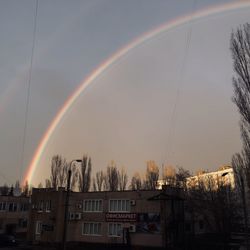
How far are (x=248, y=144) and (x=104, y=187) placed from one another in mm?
53336

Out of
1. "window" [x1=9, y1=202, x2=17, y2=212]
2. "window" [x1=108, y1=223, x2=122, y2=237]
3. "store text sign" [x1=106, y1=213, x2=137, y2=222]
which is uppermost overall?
"window" [x1=9, y1=202, x2=17, y2=212]

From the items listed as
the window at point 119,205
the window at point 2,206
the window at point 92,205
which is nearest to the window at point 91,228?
the window at point 92,205

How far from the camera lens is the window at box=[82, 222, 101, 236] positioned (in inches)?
1768

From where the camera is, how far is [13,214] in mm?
67750

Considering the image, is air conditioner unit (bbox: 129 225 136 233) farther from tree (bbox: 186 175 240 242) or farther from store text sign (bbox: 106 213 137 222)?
tree (bbox: 186 175 240 242)

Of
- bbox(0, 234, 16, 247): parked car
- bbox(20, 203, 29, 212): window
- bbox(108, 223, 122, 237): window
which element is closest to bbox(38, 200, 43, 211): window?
bbox(0, 234, 16, 247): parked car

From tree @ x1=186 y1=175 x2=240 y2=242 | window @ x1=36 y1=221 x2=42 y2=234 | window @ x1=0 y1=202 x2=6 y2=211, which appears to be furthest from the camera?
window @ x1=0 y1=202 x2=6 y2=211

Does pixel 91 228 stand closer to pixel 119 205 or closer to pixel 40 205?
pixel 119 205

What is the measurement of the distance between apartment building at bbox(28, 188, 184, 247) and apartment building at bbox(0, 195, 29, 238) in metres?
18.1

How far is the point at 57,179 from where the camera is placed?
75.3 metres

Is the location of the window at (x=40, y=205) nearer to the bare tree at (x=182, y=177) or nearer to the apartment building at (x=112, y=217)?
the apartment building at (x=112, y=217)

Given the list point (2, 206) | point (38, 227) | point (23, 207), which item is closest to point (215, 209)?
point (38, 227)

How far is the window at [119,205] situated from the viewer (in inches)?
1700

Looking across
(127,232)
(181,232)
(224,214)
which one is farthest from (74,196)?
(224,214)
